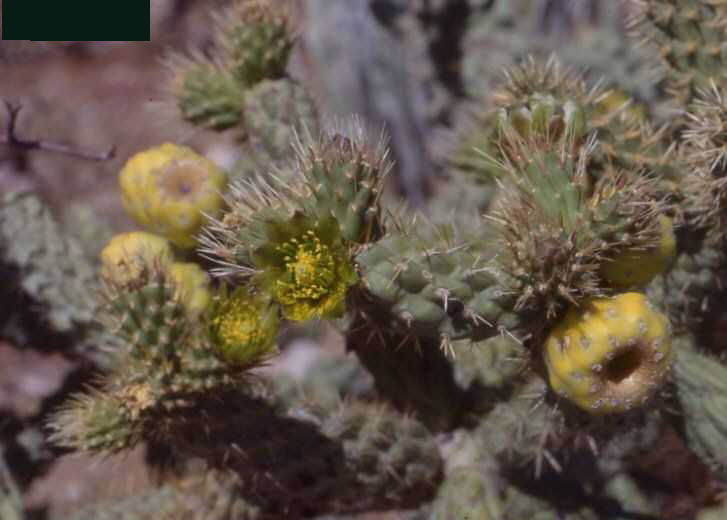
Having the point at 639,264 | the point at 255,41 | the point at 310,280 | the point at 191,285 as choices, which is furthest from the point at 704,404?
the point at 255,41

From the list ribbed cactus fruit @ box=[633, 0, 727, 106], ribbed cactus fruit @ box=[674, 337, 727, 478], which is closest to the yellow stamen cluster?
ribbed cactus fruit @ box=[674, 337, 727, 478]

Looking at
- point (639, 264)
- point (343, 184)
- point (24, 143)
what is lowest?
point (24, 143)

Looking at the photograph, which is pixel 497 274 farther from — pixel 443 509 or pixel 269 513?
pixel 269 513
